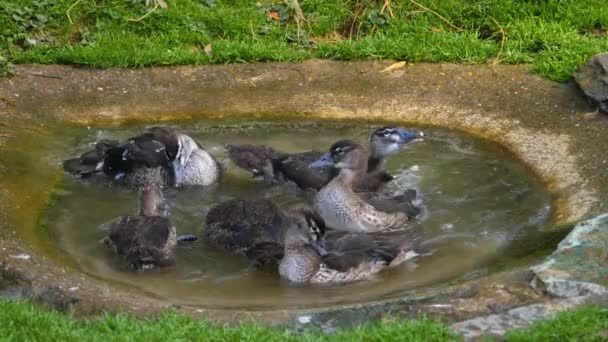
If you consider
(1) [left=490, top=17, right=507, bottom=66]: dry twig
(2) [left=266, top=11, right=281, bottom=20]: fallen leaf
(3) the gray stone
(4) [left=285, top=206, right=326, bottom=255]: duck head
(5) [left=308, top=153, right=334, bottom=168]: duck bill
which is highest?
(3) the gray stone

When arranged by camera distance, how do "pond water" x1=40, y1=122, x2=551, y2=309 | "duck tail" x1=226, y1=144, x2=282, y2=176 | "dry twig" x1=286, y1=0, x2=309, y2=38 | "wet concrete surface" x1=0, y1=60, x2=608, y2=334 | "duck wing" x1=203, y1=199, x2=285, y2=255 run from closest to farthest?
"pond water" x1=40, y1=122, x2=551, y2=309 < "duck wing" x1=203, y1=199, x2=285, y2=255 < "duck tail" x1=226, y1=144, x2=282, y2=176 < "wet concrete surface" x1=0, y1=60, x2=608, y2=334 < "dry twig" x1=286, y1=0, x2=309, y2=38

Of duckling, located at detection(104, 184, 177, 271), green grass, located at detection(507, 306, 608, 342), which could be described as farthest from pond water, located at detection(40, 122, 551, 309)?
green grass, located at detection(507, 306, 608, 342)

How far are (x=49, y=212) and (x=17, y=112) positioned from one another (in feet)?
7.46

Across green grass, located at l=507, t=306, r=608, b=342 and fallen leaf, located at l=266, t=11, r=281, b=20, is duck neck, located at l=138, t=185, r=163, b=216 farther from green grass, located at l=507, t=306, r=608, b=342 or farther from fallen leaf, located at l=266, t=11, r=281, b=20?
fallen leaf, located at l=266, t=11, r=281, b=20

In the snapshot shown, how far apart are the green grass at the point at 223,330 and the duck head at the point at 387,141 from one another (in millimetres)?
3966

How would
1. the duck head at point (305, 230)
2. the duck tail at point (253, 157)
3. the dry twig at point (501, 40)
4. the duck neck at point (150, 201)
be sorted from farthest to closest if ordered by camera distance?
1. the dry twig at point (501, 40)
2. the duck tail at point (253, 157)
3. the duck neck at point (150, 201)
4. the duck head at point (305, 230)

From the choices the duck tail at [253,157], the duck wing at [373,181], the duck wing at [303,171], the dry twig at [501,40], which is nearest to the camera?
the duck wing at [373,181]

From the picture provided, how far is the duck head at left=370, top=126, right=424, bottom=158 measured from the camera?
444 inches

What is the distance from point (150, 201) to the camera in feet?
33.8

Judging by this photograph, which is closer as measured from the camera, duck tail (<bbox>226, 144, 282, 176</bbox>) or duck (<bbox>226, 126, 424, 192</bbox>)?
duck (<bbox>226, 126, 424, 192</bbox>)

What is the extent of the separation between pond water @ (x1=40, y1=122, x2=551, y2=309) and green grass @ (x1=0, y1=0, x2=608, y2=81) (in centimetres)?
135

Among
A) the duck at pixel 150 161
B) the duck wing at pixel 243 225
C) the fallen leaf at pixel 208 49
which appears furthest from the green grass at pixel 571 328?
the fallen leaf at pixel 208 49

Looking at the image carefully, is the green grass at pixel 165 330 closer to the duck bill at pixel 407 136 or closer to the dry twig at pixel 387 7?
the duck bill at pixel 407 136

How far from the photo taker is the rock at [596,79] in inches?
473
